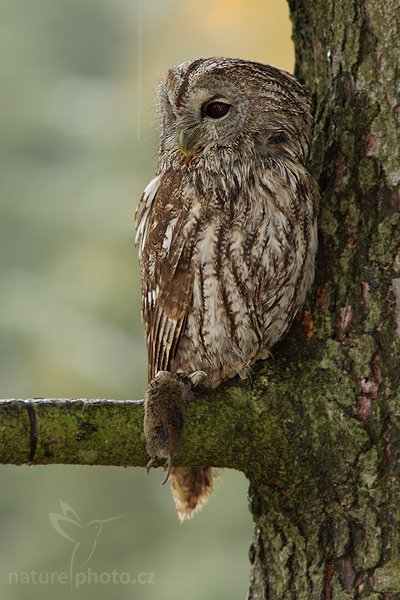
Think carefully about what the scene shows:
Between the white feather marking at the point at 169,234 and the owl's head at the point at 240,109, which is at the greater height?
the owl's head at the point at 240,109

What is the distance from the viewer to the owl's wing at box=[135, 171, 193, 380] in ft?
Result: 8.04

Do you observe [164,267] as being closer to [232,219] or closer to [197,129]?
[232,219]

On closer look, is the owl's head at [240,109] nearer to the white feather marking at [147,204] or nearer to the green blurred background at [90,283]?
the white feather marking at [147,204]

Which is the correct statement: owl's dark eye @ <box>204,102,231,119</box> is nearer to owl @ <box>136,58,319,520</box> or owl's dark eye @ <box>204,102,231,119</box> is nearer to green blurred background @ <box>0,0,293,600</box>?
owl @ <box>136,58,319,520</box>

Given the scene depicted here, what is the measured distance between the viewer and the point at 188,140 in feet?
8.13

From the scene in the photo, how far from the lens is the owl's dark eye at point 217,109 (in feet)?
8.02

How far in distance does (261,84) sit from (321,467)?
3.36ft

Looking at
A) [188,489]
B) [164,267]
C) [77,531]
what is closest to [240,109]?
[164,267]

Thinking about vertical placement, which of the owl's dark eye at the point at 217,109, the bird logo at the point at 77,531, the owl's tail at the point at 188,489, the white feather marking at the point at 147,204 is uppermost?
the owl's dark eye at the point at 217,109

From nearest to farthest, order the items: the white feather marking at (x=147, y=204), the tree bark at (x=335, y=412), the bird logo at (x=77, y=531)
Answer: the tree bark at (x=335, y=412)
the white feather marking at (x=147, y=204)
the bird logo at (x=77, y=531)

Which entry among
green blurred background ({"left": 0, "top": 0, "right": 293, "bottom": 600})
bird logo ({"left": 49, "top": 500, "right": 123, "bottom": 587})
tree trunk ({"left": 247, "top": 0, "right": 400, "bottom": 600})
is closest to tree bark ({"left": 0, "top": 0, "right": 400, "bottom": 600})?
tree trunk ({"left": 247, "top": 0, "right": 400, "bottom": 600})

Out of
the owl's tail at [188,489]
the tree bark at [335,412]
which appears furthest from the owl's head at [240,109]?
the owl's tail at [188,489]

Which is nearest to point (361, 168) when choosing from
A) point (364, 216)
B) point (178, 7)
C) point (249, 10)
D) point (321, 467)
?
point (364, 216)

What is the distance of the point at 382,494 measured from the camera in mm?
2088
